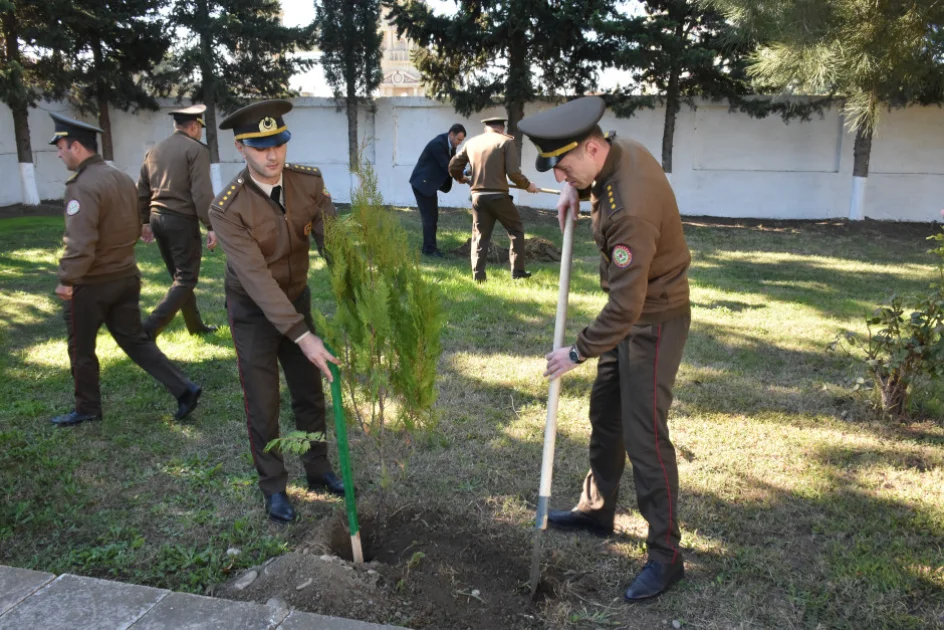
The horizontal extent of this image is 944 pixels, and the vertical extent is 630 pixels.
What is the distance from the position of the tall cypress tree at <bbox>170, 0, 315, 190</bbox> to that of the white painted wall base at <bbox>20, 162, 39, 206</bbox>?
12.6ft

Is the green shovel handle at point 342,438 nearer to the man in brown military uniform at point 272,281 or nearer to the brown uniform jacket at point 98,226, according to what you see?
the man in brown military uniform at point 272,281

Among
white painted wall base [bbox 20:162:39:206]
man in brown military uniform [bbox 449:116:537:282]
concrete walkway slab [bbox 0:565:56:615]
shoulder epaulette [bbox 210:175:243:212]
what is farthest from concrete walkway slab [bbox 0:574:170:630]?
white painted wall base [bbox 20:162:39:206]

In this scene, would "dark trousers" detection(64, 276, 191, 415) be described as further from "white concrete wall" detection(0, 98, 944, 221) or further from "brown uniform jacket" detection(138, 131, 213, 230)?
"white concrete wall" detection(0, 98, 944, 221)

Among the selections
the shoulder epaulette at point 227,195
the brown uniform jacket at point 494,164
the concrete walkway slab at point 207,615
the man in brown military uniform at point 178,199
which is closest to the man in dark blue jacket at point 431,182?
the brown uniform jacket at point 494,164

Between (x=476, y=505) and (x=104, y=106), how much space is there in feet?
58.6

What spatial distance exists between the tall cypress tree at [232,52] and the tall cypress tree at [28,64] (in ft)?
8.60

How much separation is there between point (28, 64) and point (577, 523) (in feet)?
57.5

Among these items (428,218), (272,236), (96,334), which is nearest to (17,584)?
(272,236)

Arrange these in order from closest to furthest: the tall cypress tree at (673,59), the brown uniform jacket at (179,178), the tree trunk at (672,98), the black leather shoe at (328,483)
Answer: the black leather shoe at (328,483) < the brown uniform jacket at (179,178) < the tall cypress tree at (673,59) < the tree trunk at (672,98)

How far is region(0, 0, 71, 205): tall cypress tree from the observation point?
14805 mm

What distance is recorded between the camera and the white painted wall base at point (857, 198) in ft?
51.8

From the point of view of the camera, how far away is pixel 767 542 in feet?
12.0

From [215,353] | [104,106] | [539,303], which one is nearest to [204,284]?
[215,353]

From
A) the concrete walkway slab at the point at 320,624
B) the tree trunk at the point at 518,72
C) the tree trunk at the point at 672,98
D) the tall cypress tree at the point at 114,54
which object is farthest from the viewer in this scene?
the tall cypress tree at the point at 114,54
